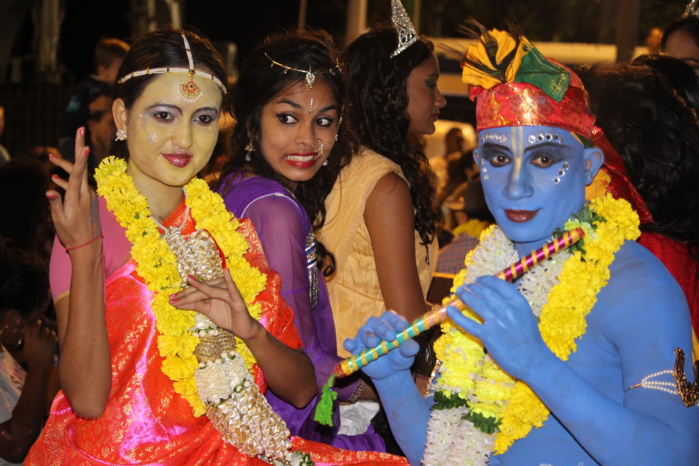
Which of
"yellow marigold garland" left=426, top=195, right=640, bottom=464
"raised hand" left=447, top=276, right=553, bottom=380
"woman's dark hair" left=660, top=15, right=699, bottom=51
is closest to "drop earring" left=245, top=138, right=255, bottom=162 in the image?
"yellow marigold garland" left=426, top=195, right=640, bottom=464

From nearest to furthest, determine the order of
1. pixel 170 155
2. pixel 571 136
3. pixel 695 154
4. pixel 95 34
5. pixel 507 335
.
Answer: pixel 507 335 → pixel 571 136 → pixel 170 155 → pixel 695 154 → pixel 95 34

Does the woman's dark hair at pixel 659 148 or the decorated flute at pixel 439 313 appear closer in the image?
the decorated flute at pixel 439 313

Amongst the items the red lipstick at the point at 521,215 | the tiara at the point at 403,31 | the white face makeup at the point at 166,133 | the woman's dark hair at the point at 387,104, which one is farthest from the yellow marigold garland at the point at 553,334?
the tiara at the point at 403,31

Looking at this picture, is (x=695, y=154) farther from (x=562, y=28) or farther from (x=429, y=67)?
(x=562, y=28)

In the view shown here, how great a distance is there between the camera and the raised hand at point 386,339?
181 cm

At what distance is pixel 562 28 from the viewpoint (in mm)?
18172

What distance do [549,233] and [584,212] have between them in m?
0.11

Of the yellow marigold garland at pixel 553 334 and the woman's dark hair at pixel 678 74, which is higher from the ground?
the woman's dark hair at pixel 678 74

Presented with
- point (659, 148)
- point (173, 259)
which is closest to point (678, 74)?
point (659, 148)

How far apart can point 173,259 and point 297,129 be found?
84 centimetres

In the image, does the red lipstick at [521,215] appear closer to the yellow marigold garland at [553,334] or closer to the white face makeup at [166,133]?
the yellow marigold garland at [553,334]

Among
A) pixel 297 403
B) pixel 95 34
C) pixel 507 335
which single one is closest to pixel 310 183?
pixel 297 403

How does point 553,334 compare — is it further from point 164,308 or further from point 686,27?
point 686,27

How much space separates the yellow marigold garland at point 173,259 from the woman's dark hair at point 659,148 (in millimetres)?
1284
